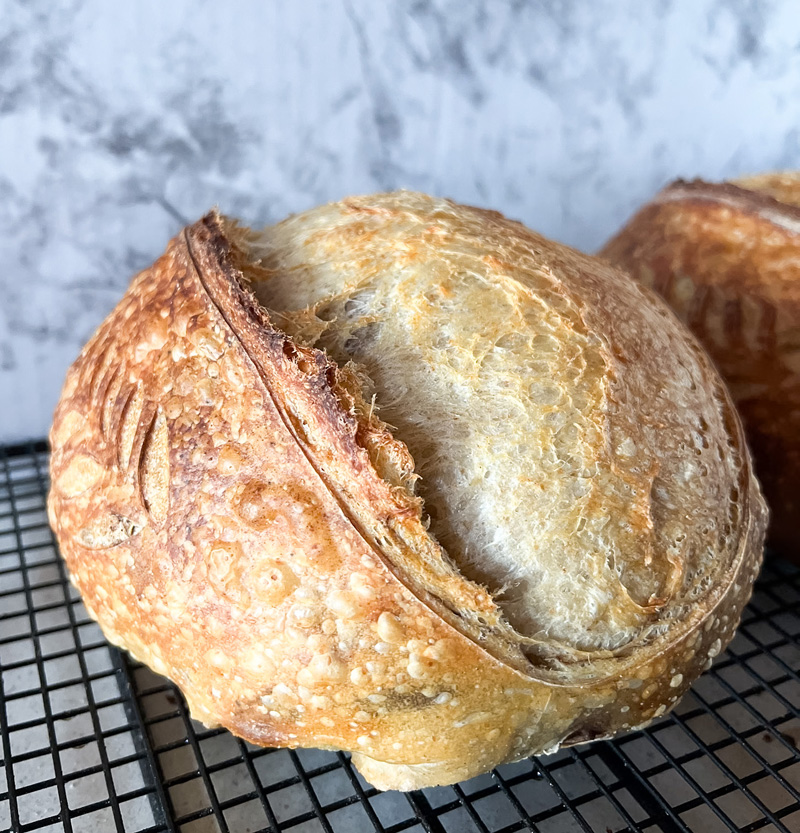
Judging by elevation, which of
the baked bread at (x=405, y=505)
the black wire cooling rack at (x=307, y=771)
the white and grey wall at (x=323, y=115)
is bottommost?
the black wire cooling rack at (x=307, y=771)

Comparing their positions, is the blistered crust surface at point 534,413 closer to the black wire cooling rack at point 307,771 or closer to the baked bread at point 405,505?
the baked bread at point 405,505

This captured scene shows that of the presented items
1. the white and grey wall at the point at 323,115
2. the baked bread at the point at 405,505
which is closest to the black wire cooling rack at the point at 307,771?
the baked bread at the point at 405,505

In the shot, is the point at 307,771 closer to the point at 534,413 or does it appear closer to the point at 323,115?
the point at 534,413

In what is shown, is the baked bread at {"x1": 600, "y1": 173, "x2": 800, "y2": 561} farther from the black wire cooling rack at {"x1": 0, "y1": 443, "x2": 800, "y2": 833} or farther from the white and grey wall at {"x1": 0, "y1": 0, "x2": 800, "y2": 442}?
the white and grey wall at {"x1": 0, "y1": 0, "x2": 800, "y2": 442}

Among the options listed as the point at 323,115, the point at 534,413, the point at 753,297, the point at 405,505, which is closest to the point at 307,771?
the point at 405,505

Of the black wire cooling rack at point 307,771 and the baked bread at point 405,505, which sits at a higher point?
the baked bread at point 405,505

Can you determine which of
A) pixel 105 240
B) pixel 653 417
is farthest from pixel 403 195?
pixel 105 240
